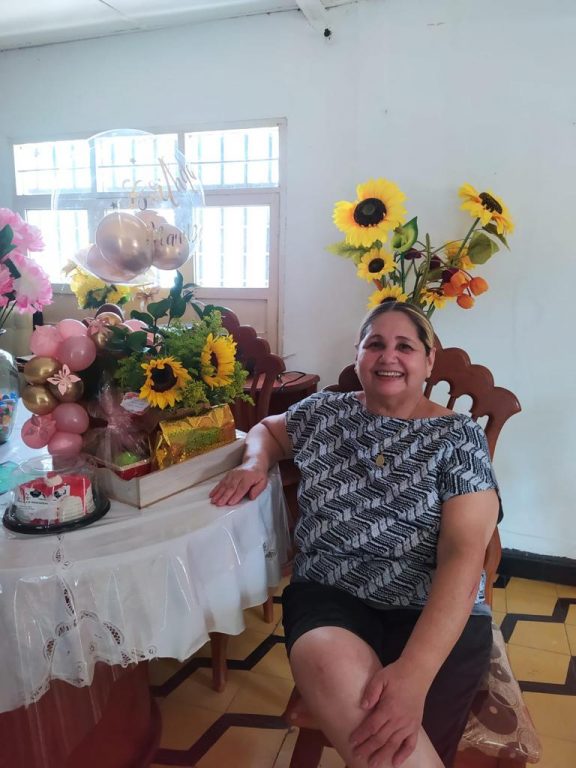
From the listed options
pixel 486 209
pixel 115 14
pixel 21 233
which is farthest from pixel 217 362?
pixel 115 14

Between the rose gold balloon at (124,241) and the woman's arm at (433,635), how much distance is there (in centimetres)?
98

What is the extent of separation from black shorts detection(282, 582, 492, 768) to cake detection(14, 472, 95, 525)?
1.60 ft

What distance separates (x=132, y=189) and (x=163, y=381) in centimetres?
95

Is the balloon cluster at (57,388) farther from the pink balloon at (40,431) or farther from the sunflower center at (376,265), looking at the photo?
the sunflower center at (376,265)

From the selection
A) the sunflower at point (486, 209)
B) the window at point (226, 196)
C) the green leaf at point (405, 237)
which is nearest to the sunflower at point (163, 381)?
the green leaf at point (405, 237)

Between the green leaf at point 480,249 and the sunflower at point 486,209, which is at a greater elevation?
the sunflower at point 486,209

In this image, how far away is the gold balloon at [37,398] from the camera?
976 mm

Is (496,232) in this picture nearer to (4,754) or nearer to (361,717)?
A: (361,717)

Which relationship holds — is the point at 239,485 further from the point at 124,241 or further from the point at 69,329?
the point at 124,241

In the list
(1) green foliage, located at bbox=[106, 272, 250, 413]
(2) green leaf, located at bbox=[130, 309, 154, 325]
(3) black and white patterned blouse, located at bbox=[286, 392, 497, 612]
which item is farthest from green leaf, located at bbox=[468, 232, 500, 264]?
(2) green leaf, located at bbox=[130, 309, 154, 325]

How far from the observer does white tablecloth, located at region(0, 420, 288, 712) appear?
79 centimetres

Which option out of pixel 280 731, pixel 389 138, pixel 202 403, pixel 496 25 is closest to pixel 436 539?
pixel 202 403

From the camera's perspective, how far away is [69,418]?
998mm

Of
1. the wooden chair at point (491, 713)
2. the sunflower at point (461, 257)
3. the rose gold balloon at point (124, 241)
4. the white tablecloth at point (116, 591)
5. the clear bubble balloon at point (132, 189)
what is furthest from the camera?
the sunflower at point (461, 257)
